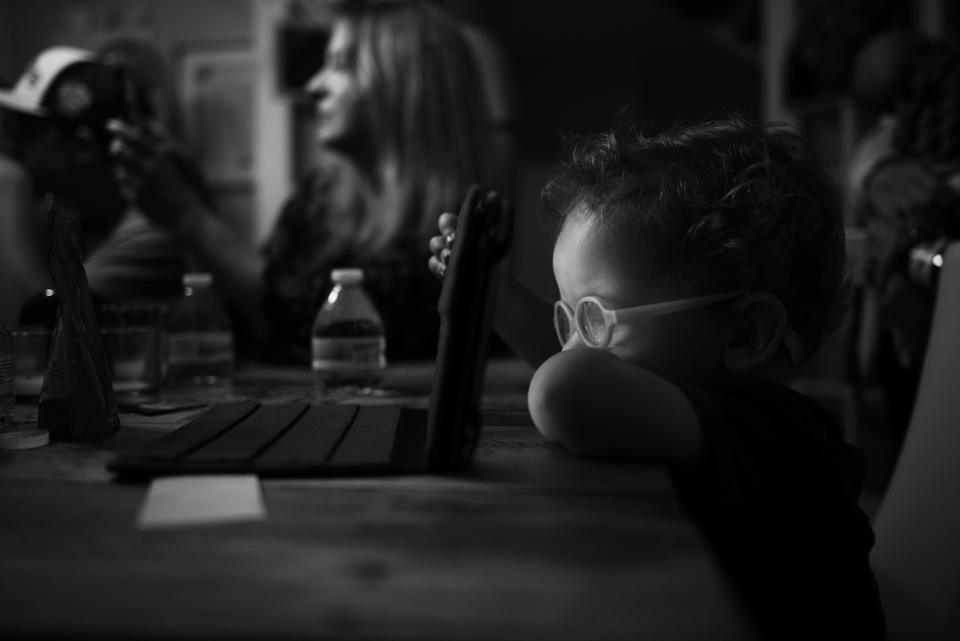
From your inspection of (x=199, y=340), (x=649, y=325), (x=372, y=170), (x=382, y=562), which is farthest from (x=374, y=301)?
(x=382, y=562)

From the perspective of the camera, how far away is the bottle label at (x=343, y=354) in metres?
1.25

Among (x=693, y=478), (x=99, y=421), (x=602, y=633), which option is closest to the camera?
(x=602, y=633)

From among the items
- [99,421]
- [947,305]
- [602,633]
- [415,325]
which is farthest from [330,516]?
[415,325]

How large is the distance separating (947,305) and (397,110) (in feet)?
5.03

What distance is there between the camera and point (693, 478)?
0.68 meters

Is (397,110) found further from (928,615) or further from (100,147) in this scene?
(928,615)

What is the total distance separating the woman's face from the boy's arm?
162cm

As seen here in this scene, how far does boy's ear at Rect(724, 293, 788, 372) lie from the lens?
31.6 inches

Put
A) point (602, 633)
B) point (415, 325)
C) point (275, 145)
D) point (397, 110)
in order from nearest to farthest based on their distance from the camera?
1. point (602, 633)
2. point (415, 325)
3. point (397, 110)
4. point (275, 145)

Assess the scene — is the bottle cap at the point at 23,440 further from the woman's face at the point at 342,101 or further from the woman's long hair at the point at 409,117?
the woman's face at the point at 342,101

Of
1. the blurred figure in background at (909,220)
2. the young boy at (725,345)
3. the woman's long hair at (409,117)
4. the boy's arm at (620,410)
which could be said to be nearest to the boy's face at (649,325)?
the young boy at (725,345)

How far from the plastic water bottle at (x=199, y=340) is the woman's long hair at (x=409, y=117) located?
2.09 feet

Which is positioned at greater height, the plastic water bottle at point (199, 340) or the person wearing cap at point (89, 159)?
the person wearing cap at point (89, 159)

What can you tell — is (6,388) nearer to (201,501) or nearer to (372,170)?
(201,501)
